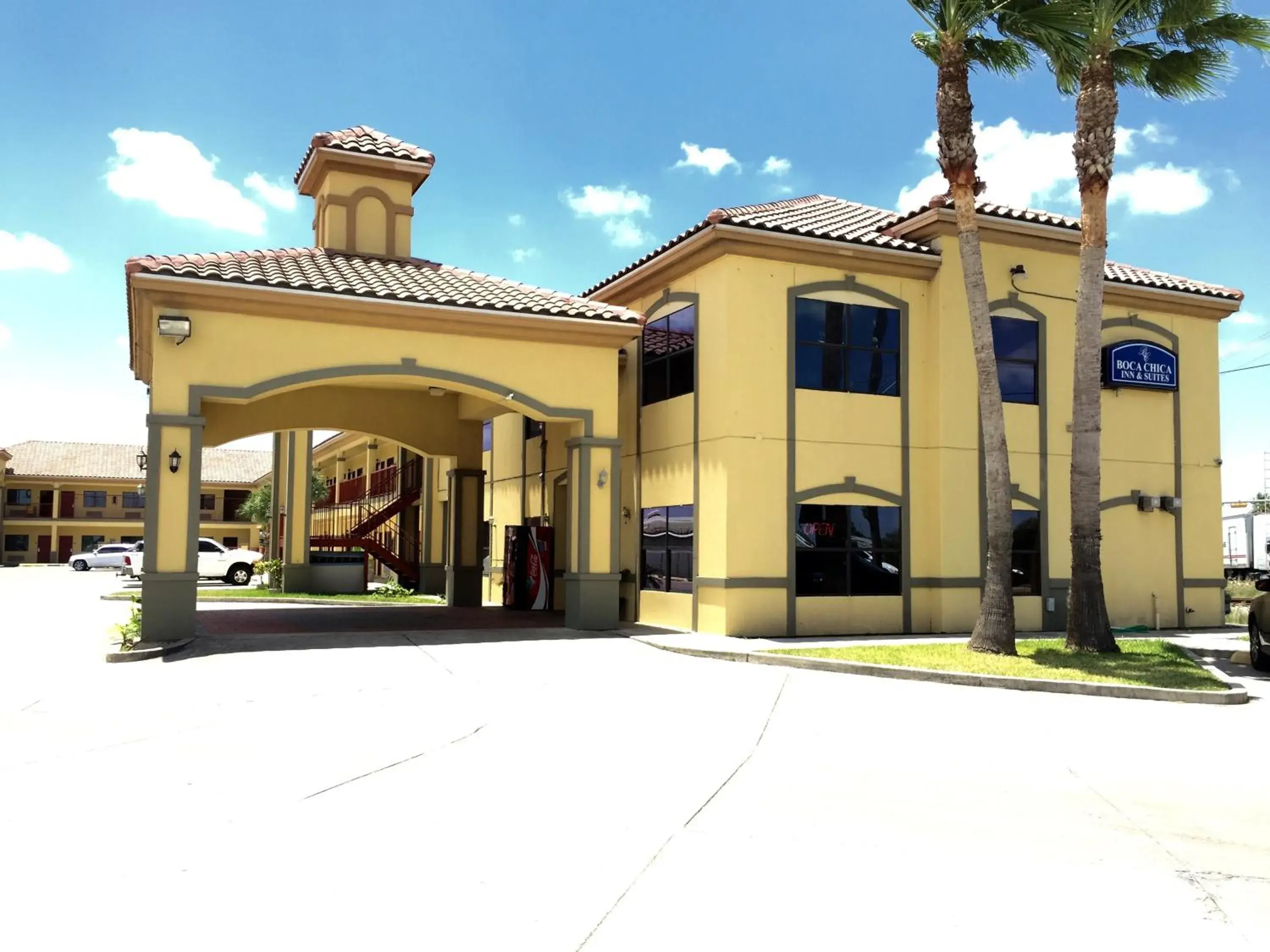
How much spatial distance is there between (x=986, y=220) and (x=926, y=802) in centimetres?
1479

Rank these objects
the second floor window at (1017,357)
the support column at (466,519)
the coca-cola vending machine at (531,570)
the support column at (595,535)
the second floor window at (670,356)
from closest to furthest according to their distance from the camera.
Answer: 1. the support column at (595,535)
2. the second floor window at (670,356)
3. the second floor window at (1017,357)
4. the coca-cola vending machine at (531,570)
5. the support column at (466,519)

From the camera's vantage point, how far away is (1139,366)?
70.6 feet

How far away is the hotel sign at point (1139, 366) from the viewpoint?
21.3 metres

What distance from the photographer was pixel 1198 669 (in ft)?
44.9

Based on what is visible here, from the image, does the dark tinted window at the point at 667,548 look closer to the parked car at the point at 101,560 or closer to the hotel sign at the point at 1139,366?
the hotel sign at the point at 1139,366

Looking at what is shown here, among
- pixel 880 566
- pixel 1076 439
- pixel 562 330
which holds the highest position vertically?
pixel 562 330

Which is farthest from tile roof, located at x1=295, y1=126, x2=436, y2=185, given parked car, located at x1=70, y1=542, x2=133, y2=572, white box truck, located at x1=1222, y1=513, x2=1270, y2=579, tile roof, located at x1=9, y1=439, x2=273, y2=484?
tile roof, located at x1=9, y1=439, x2=273, y2=484

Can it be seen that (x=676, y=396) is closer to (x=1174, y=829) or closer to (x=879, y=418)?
(x=879, y=418)

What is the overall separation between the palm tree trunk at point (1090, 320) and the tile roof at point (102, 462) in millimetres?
59865

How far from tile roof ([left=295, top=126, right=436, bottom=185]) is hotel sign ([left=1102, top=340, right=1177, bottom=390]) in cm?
1405

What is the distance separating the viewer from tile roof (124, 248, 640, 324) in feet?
51.8

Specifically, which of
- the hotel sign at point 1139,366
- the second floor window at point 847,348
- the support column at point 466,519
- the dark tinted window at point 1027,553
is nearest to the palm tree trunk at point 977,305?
the second floor window at point 847,348

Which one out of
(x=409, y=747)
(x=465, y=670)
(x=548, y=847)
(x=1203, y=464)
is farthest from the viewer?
(x=1203, y=464)

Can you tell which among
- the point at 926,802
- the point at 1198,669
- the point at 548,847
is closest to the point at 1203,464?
the point at 1198,669
